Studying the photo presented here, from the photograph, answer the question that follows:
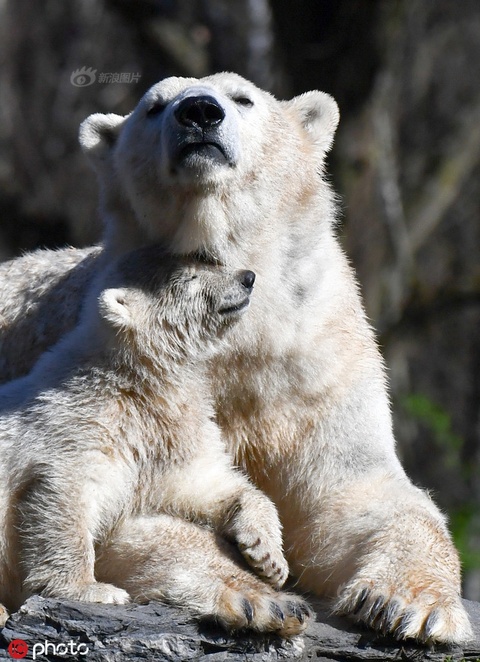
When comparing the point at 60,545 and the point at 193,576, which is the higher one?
the point at 193,576

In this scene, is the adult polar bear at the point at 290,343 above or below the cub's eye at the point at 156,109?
below

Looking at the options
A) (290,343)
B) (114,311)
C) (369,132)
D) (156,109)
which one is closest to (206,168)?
(156,109)

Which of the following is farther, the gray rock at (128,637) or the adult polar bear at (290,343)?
the adult polar bear at (290,343)

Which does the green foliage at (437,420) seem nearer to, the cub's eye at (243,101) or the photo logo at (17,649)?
the cub's eye at (243,101)

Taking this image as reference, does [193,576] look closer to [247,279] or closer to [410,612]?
[410,612]

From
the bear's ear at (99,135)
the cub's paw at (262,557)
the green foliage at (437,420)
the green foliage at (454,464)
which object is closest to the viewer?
the cub's paw at (262,557)

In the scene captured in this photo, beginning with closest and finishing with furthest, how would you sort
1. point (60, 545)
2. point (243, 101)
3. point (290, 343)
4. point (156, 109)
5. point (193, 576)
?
point (60, 545), point (193, 576), point (290, 343), point (156, 109), point (243, 101)

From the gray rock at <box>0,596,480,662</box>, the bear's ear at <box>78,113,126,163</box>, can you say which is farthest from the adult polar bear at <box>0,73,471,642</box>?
the gray rock at <box>0,596,480,662</box>

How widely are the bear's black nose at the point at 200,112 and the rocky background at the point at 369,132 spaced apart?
4354mm

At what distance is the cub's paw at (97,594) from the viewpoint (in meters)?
4.18

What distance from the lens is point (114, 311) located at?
4.39 meters

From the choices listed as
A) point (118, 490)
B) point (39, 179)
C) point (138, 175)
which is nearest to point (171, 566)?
point (118, 490)

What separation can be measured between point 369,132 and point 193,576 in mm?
6705

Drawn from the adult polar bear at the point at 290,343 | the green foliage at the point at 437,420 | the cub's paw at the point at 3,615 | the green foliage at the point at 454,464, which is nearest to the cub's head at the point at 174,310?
the adult polar bear at the point at 290,343
